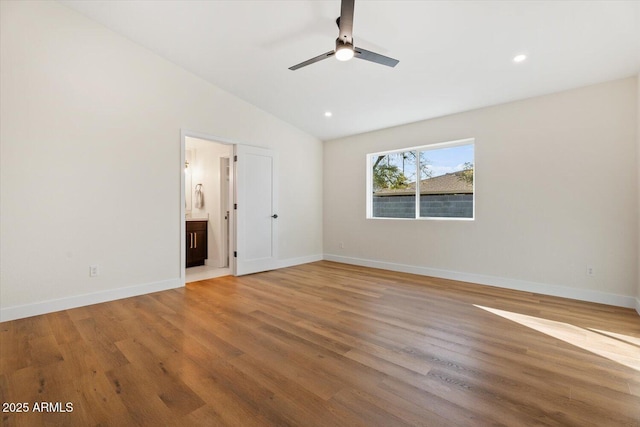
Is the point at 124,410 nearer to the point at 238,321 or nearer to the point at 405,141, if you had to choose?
the point at 238,321

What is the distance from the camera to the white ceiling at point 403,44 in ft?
8.84

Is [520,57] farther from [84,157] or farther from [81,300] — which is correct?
[81,300]

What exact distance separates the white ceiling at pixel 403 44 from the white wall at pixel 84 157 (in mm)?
407

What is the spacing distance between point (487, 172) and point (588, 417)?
3.42 metres

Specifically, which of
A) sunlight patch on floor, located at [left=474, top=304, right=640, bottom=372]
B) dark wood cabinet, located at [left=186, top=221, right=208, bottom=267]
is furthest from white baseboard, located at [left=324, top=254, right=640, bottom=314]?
dark wood cabinet, located at [left=186, top=221, right=208, bottom=267]

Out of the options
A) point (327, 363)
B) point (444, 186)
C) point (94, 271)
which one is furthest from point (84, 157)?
point (444, 186)

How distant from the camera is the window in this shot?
15.2ft

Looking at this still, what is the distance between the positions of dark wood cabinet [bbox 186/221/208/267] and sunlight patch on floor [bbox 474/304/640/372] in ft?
17.6

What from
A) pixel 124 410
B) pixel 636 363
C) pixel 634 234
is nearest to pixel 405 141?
pixel 634 234

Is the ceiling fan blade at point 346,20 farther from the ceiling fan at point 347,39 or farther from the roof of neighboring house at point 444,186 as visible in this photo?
the roof of neighboring house at point 444,186

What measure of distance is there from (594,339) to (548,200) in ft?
6.37

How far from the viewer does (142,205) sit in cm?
391

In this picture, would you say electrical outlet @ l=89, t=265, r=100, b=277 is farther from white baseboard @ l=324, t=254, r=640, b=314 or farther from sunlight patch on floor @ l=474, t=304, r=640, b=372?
sunlight patch on floor @ l=474, t=304, r=640, b=372

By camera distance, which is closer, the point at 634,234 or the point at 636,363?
the point at 636,363
